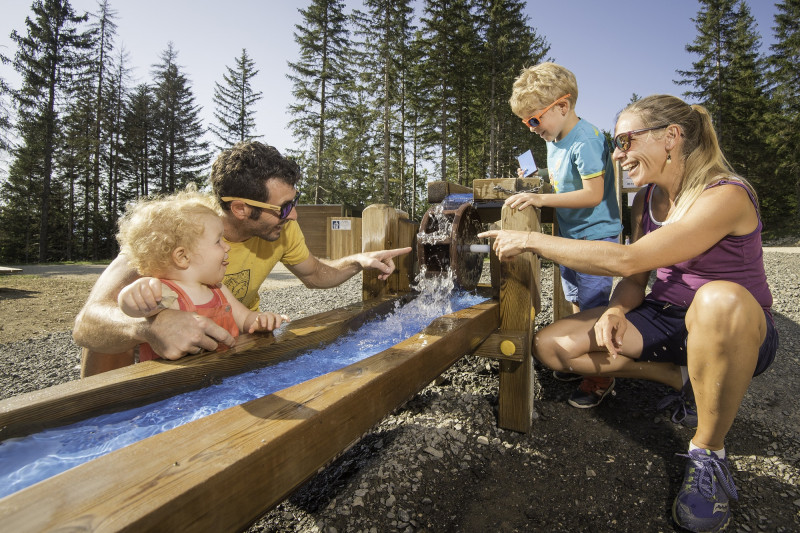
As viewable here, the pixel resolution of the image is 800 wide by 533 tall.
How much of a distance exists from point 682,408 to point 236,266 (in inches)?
121

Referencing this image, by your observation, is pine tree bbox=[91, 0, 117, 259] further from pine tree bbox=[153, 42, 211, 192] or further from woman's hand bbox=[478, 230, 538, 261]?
woman's hand bbox=[478, 230, 538, 261]

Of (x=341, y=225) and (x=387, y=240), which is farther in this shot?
(x=341, y=225)

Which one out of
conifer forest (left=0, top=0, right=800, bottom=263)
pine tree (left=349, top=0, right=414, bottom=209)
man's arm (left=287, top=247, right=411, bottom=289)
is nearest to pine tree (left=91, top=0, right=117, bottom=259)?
conifer forest (left=0, top=0, right=800, bottom=263)

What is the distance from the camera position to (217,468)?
88cm

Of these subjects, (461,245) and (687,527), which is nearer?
(687,527)

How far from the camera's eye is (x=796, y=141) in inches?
1072

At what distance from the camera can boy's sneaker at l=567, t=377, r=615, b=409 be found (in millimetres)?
3094

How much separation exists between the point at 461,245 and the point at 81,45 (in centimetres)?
3540

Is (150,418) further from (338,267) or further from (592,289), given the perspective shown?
(592,289)

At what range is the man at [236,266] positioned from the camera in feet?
6.16

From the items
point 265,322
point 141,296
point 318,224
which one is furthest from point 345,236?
point 141,296

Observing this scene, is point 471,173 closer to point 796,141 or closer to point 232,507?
point 796,141

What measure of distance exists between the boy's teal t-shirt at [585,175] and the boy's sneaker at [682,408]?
4.09ft

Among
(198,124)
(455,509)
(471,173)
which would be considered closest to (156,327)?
(455,509)
